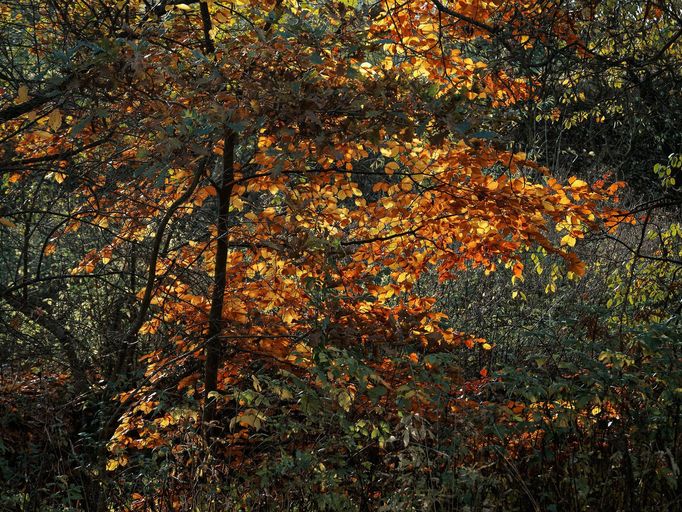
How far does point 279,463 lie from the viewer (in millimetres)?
3039

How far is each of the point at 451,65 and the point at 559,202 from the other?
1.10m

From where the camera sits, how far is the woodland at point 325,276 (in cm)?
296

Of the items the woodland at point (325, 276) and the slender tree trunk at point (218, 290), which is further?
the slender tree trunk at point (218, 290)

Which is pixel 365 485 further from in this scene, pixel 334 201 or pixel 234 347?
pixel 334 201

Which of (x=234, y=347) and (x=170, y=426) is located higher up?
(x=234, y=347)

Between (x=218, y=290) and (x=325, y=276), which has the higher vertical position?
(x=218, y=290)

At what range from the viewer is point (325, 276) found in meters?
3.69

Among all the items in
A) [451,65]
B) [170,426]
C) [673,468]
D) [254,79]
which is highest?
[451,65]

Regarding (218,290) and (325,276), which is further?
(218,290)

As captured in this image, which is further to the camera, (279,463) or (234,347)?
(234,347)

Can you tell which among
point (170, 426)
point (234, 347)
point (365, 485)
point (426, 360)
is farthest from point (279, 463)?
point (170, 426)

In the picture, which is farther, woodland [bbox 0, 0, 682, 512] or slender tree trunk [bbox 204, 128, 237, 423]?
slender tree trunk [bbox 204, 128, 237, 423]

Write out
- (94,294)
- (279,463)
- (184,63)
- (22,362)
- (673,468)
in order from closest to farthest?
(673,468)
(279,463)
(184,63)
(22,362)
(94,294)

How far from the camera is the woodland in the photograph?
296cm
